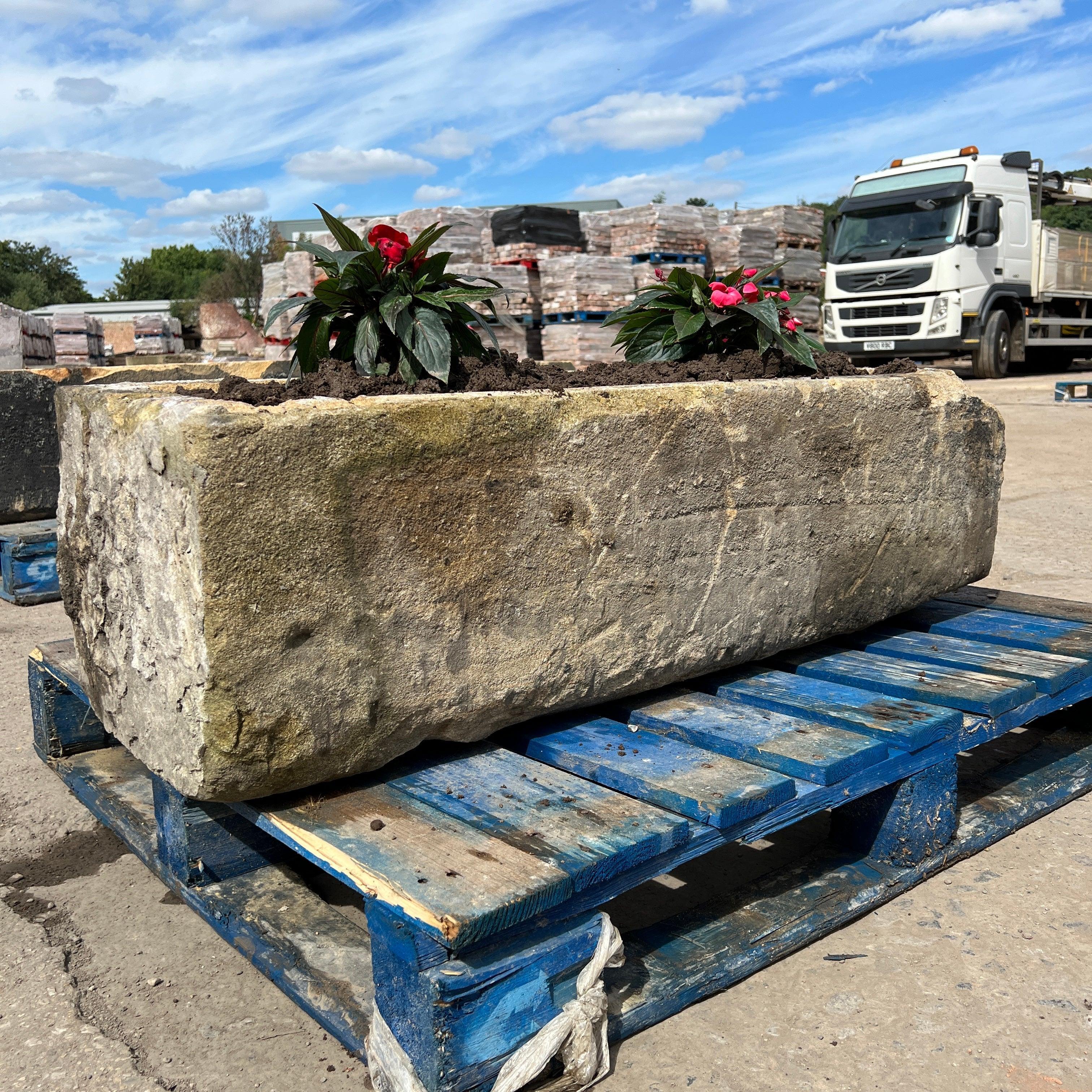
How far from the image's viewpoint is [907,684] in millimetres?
2342

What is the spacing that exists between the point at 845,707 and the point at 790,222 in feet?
31.3

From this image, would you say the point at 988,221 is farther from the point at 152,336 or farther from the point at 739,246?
the point at 152,336

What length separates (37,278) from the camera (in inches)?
1361

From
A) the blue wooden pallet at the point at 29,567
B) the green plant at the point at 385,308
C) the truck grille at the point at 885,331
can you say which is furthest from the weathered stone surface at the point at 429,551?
the truck grille at the point at 885,331

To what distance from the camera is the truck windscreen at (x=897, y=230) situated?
35.3ft

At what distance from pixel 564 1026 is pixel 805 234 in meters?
10.7

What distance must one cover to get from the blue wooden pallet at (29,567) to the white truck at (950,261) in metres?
8.77

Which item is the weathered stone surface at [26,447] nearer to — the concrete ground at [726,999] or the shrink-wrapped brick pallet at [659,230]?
the concrete ground at [726,999]

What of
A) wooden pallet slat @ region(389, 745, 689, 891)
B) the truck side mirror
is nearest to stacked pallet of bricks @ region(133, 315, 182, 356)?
the truck side mirror

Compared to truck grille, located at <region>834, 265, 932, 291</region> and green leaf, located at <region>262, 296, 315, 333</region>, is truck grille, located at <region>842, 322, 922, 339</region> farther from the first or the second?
green leaf, located at <region>262, 296, 315, 333</region>

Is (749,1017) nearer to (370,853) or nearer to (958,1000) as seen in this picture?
(958,1000)

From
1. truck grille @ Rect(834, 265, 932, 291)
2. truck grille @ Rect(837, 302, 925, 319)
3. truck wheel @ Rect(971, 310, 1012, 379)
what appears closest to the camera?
truck grille @ Rect(834, 265, 932, 291)

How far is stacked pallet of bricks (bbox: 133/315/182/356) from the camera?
1588 cm

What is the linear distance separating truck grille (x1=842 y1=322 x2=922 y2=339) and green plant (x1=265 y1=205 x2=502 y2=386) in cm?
1002
